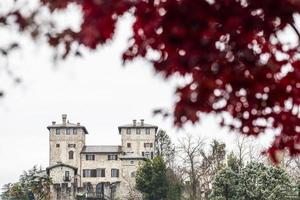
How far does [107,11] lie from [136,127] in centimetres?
10066

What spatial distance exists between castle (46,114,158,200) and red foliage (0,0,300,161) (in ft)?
278

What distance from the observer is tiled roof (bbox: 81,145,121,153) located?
98644 mm

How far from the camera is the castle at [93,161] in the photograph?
299ft

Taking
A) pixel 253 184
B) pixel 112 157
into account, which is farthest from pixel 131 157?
pixel 253 184

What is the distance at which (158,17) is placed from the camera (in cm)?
412

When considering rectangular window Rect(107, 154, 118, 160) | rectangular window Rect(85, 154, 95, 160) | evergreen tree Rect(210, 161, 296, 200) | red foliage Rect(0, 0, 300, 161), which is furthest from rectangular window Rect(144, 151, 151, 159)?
red foliage Rect(0, 0, 300, 161)

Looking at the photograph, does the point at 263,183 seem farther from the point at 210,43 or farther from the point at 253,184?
the point at 210,43

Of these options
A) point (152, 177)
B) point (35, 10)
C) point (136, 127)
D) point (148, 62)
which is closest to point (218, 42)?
point (148, 62)

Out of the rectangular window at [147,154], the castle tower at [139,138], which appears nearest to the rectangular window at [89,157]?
the castle tower at [139,138]

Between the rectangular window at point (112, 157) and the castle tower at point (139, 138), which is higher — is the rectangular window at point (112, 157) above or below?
below

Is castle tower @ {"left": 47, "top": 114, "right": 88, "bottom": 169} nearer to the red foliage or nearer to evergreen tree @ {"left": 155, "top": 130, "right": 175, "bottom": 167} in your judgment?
evergreen tree @ {"left": 155, "top": 130, "right": 175, "bottom": 167}

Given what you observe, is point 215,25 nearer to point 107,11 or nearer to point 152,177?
point 107,11

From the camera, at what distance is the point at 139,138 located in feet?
339

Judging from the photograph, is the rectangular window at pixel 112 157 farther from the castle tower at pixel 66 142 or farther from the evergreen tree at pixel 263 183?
the evergreen tree at pixel 263 183
